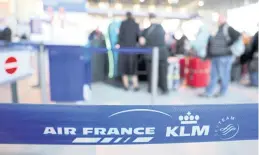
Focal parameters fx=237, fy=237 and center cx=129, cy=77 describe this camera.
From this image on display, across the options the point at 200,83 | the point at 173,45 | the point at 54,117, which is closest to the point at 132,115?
the point at 54,117

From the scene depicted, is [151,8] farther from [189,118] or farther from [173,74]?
[189,118]

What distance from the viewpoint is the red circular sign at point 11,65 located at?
2217 millimetres

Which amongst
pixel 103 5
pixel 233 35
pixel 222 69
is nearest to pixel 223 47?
pixel 233 35

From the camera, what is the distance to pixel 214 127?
4.85 ft

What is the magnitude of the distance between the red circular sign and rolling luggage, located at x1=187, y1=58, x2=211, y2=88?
3.63m

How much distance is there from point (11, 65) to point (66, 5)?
1386 millimetres

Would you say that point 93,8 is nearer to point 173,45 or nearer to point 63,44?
A: point 173,45

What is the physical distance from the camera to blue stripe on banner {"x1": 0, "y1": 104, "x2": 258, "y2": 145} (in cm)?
138

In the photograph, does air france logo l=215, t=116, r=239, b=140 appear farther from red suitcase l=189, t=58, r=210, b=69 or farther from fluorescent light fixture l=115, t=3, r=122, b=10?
fluorescent light fixture l=115, t=3, r=122, b=10

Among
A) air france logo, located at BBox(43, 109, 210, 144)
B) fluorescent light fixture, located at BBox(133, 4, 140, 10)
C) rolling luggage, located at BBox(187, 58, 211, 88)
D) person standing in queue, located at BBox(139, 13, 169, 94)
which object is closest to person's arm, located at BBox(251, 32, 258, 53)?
rolling luggage, located at BBox(187, 58, 211, 88)

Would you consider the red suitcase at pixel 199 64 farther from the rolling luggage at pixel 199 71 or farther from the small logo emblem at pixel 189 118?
the small logo emblem at pixel 189 118

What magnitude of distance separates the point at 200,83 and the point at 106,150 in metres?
3.42

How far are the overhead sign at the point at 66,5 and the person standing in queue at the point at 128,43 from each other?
1.31 m

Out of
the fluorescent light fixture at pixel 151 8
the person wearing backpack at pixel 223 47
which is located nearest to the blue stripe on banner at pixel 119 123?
the person wearing backpack at pixel 223 47
